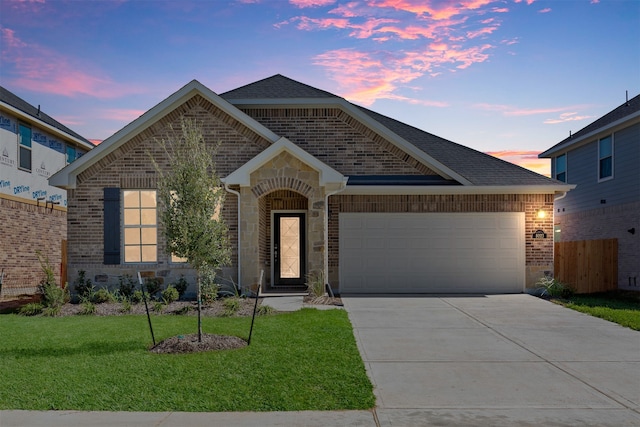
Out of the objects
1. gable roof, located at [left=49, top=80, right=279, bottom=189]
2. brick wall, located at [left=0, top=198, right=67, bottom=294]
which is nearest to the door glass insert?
gable roof, located at [left=49, top=80, right=279, bottom=189]

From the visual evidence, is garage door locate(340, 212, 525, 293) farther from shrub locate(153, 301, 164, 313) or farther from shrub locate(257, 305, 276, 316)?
shrub locate(153, 301, 164, 313)

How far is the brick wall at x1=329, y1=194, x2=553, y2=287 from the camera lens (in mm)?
15727

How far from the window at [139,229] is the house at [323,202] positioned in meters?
0.04

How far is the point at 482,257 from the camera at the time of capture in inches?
625

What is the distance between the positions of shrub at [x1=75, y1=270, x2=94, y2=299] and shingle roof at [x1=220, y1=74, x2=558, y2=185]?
262 inches

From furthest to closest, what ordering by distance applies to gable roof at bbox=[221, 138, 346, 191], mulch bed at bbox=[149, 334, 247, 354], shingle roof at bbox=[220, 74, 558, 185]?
shingle roof at bbox=[220, 74, 558, 185] → gable roof at bbox=[221, 138, 346, 191] → mulch bed at bbox=[149, 334, 247, 354]

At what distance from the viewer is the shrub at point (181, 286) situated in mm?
14031

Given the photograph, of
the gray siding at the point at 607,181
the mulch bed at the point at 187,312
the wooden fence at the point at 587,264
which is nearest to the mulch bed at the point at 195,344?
the mulch bed at the point at 187,312

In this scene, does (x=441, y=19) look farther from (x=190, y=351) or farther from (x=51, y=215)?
(x=51, y=215)

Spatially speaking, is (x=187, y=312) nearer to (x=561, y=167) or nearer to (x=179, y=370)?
(x=179, y=370)

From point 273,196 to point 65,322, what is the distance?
724cm

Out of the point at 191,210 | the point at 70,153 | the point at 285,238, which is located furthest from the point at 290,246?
the point at 70,153

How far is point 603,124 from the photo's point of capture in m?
20.0

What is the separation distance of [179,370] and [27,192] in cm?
1591
